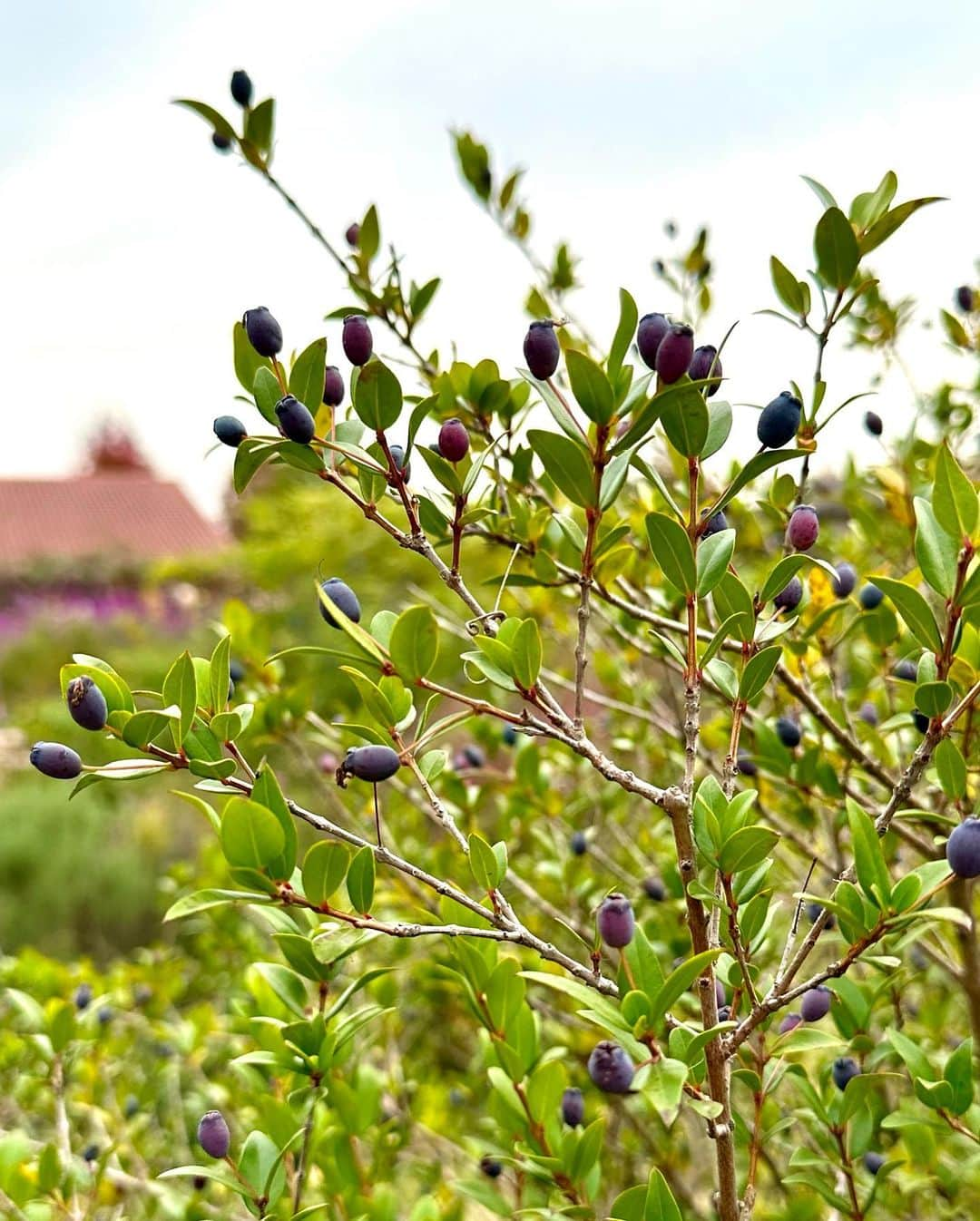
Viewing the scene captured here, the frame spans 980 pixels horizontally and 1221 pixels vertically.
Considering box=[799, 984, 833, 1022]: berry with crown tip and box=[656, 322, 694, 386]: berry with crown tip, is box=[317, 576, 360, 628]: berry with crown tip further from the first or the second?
box=[799, 984, 833, 1022]: berry with crown tip

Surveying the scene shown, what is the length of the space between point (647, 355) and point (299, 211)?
568 mm

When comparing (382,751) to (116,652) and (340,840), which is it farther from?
(116,652)

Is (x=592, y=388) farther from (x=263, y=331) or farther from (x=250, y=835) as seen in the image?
(x=250, y=835)

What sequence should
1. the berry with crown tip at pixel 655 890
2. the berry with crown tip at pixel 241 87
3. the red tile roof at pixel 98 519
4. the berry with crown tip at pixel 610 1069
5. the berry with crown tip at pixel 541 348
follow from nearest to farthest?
the berry with crown tip at pixel 610 1069, the berry with crown tip at pixel 541 348, the berry with crown tip at pixel 241 87, the berry with crown tip at pixel 655 890, the red tile roof at pixel 98 519

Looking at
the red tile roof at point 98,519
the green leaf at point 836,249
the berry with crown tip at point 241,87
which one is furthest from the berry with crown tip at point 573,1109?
the red tile roof at point 98,519

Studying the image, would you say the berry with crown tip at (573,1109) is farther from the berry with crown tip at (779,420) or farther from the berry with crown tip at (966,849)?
the berry with crown tip at (779,420)

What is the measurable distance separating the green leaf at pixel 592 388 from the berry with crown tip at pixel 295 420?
17 cm

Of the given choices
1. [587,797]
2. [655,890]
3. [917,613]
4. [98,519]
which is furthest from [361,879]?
[98,519]

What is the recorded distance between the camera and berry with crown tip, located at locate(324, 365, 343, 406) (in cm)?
72

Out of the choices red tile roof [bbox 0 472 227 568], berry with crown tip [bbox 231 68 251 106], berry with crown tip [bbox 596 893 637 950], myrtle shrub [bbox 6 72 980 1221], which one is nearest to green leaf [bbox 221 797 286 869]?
myrtle shrub [bbox 6 72 980 1221]

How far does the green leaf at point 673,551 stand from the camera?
24.3 inches

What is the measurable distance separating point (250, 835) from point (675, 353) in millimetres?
383

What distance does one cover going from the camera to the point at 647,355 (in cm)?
62

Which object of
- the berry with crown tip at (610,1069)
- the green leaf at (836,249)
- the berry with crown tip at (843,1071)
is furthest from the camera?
the berry with crown tip at (843,1071)
